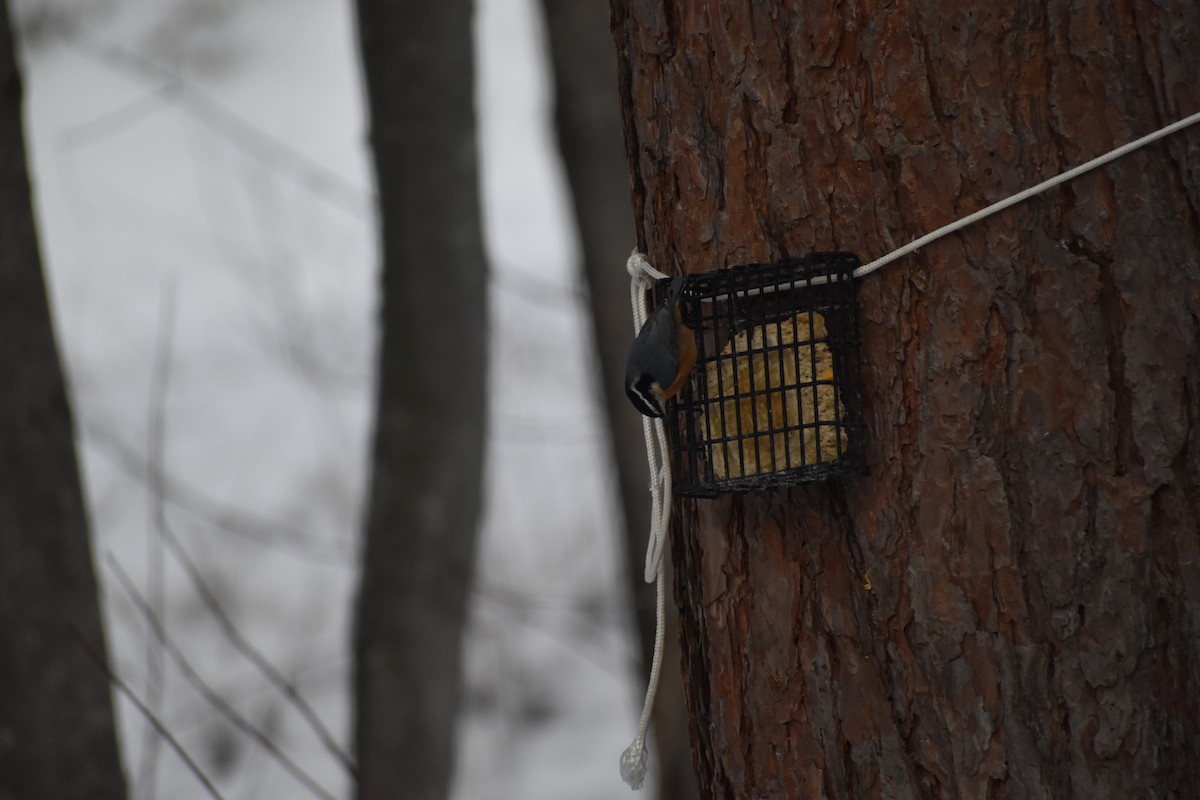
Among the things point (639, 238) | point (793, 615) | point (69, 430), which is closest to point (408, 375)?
point (69, 430)

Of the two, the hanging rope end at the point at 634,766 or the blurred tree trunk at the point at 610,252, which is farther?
the blurred tree trunk at the point at 610,252

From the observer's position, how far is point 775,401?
151cm

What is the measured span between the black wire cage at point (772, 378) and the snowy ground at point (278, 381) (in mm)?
3634

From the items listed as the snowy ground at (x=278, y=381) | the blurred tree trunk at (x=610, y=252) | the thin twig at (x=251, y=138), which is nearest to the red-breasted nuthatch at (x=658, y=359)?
the blurred tree trunk at (x=610, y=252)

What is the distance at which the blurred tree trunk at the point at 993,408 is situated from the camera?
1.33 m

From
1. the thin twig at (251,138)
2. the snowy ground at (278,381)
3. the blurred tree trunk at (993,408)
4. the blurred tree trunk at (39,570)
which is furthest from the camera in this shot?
the snowy ground at (278,381)

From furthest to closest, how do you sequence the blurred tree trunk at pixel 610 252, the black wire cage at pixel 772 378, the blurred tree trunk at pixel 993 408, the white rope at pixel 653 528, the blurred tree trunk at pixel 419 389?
the blurred tree trunk at pixel 610 252, the blurred tree trunk at pixel 419 389, the white rope at pixel 653 528, the black wire cage at pixel 772 378, the blurred tree trunk at pixel 993 408

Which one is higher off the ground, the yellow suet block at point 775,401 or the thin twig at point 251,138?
the thin twig at point 251,138

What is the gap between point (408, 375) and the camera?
370cm

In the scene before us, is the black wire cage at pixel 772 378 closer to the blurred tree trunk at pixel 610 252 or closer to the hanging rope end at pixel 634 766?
the hanging rope end at pixel 634 766

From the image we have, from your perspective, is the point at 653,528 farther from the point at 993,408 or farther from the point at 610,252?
the point at 610,252

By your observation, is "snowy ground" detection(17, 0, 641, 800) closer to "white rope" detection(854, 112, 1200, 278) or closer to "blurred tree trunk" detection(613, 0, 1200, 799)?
"blurred tree trunk" detection(613, 0, 1200, 799)

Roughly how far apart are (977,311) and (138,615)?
4695 millimetres

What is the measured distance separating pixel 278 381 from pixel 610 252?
3.90 meters
